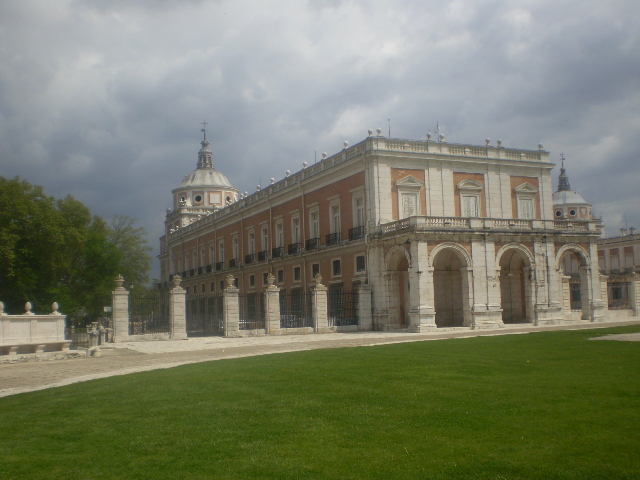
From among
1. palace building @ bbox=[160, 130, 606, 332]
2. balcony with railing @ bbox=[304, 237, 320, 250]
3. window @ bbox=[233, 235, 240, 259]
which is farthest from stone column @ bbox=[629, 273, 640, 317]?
window @ bbox=[233, 235, 240, 259]

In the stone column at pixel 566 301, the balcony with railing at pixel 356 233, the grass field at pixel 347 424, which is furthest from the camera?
the stone column at pixel 566 301

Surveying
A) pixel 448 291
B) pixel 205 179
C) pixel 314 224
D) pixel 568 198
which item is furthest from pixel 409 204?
pixel 568 198

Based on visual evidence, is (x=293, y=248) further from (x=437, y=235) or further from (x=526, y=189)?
(x=526, y=189)

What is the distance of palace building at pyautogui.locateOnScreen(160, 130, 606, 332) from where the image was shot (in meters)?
30.2

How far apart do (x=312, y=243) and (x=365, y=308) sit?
28.3ft

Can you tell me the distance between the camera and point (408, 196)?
112ft

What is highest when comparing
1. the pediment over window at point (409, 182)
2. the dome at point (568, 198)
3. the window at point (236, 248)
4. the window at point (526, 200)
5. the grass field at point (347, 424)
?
the dome at point (568, 198)

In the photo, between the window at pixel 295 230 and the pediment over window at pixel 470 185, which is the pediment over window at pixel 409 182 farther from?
the window at pixel 295 230

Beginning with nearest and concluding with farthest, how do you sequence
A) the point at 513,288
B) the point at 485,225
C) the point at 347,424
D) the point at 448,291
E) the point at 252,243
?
the point at 347,424
the point at 485,225
the point at 448,291
the point at 513,288
the point at 252,243

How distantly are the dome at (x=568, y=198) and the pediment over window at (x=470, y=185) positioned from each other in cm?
4657

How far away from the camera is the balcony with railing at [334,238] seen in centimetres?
3738

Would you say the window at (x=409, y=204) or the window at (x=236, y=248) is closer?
the window at (x=409, y=204)

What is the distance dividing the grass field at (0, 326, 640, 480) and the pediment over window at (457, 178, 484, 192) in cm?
2375

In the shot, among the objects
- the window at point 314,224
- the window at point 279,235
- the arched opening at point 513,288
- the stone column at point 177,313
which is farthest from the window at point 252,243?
the arched opening at point 513,288
